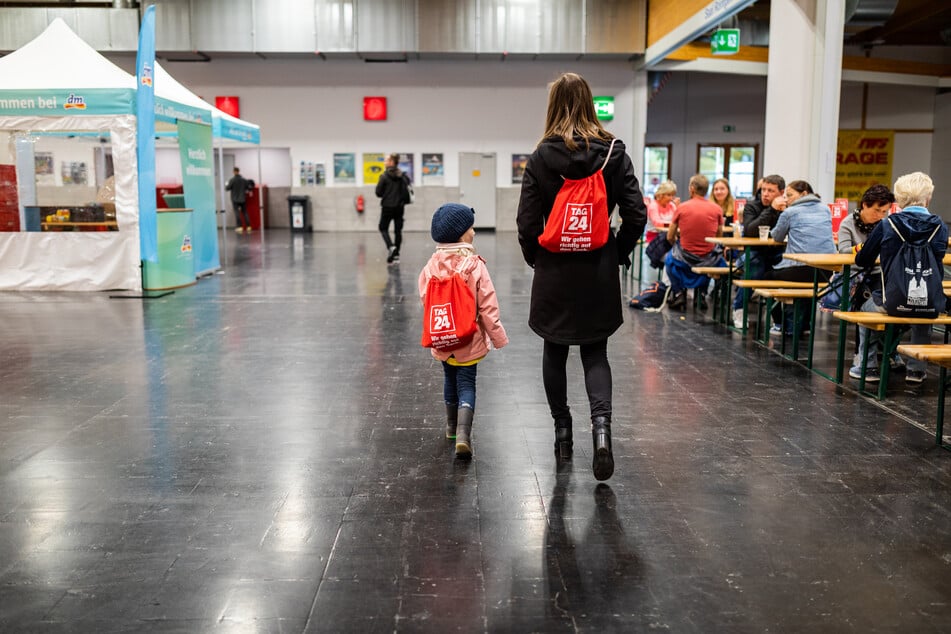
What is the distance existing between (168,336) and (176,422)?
2.72m

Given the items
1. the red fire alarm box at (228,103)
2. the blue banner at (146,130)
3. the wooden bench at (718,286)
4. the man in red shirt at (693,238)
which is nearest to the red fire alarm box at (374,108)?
the red fire alarm box at (228,103)

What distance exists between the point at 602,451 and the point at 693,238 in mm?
5327

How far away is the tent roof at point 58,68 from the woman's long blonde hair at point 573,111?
7112 millimetres

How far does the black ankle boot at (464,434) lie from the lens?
155 inches

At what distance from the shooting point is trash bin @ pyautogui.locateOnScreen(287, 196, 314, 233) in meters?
21.5

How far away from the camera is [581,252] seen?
3486mm

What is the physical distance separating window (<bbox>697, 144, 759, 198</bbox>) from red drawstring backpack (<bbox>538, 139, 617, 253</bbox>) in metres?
21.3

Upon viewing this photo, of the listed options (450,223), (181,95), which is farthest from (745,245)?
(181,95)

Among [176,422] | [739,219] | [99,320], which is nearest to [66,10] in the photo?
[99,320]

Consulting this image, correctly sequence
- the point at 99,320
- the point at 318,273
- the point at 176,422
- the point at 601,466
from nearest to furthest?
1. the point at 601,466
2. the point at 176,422
3. the point at 99,320
4. the point at 318,273

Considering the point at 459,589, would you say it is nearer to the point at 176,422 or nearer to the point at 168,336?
the point at 176,422

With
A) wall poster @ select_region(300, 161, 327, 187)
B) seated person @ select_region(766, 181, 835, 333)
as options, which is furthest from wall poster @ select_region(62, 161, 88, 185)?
wall poster @ select_region(300, 161, 327, 187)

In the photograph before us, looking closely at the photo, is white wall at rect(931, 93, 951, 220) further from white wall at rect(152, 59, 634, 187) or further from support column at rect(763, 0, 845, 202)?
support column at rect(763, 0, 845, 202)

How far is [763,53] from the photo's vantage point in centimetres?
1814
